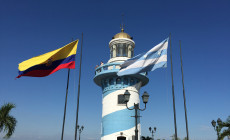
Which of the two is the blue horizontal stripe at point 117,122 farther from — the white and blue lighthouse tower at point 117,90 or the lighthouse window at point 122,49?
the lighthouse window at point 122,49

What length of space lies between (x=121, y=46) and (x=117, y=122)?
30.5ft

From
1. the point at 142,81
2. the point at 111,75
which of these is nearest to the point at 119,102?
the point at 111,75

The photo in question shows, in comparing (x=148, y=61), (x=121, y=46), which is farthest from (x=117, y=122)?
(x=148, y=61)

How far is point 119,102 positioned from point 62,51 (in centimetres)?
1049

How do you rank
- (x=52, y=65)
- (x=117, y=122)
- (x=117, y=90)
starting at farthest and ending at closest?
1. (x=117, y=90)
2. (x=117, y=122)
3. (x=52, y=65)

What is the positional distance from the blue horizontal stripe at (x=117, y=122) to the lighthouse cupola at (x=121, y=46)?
22.2 ft

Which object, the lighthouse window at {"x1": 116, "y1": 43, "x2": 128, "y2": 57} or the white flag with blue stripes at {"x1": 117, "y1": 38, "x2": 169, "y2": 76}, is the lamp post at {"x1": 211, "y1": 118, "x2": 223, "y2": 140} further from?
the lighthouse window at {"x1": 116, "y1": 43, "x2": 128, "y2": 57}

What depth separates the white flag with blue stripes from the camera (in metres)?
14.8

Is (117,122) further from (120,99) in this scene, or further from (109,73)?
(109,73)

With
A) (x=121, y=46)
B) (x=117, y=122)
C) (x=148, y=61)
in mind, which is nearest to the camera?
(x=148, y=61)

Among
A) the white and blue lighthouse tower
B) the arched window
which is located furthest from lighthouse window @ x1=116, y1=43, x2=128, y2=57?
the arched window

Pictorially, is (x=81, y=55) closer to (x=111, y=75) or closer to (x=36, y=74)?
(x=36, y=74)

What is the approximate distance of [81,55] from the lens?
15.9 m

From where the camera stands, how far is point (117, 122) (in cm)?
2236
